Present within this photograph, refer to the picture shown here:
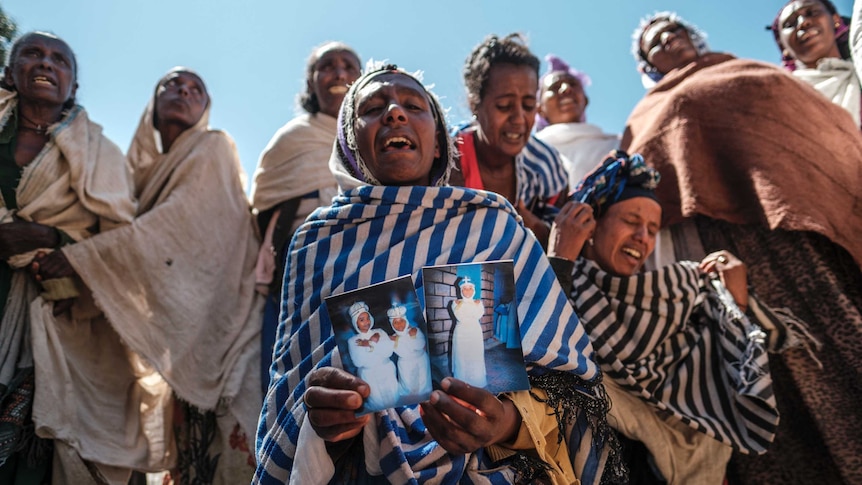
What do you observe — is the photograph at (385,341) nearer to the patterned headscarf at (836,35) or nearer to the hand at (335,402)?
the hand at (335,402)

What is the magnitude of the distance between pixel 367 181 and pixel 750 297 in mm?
1935

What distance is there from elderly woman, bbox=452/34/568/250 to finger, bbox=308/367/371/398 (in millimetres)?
1837

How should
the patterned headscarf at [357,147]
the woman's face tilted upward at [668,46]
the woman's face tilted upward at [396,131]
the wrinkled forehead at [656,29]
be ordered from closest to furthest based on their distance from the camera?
1. the woman's face tilted upward at [396,131]
2. the patterned headscarf at [357,147]
3. the woman's face tilted upward at [668,46]
4. the wrinkled forehead at [656,29]

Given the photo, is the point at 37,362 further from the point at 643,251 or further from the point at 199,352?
the point at 643,251

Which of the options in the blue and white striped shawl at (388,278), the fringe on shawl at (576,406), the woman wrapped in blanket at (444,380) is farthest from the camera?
the fringe on shawl at (576,406)

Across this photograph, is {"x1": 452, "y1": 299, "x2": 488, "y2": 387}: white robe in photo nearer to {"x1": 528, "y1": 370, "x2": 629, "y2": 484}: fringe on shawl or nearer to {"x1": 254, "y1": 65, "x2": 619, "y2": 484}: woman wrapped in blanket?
{"x1": 254, "y1": 65, "x2": 619, "y2": 484}: woman wrapped in blanket

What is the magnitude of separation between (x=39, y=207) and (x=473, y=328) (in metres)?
3.01

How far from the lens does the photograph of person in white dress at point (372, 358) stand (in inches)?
66.9

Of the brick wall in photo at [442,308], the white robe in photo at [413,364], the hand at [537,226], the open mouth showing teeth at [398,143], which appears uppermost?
the open mouth showing teeth at [398,143]

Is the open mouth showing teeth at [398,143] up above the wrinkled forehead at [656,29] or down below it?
below

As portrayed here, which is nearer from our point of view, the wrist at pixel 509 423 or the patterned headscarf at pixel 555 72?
the wrist at pixel 509 423

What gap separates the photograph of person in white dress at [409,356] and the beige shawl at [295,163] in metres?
2.51

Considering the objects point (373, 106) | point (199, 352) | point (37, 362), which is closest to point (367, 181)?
point (373, 106)

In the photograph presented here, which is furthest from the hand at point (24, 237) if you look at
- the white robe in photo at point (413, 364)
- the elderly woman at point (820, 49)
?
the elderly woman at point (820, 49)
